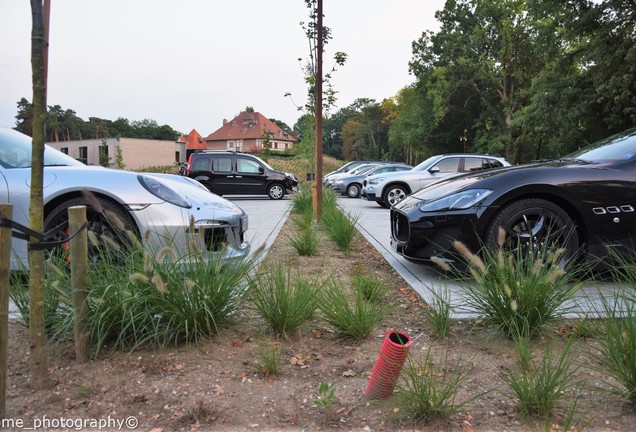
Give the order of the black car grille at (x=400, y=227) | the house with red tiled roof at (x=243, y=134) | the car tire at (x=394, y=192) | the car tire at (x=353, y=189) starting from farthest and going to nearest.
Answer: the house with red tiled roof at (x=243, y=134) < the car tire at (x=353, y=189) < the car tire at (x=394, y=192) < the black car grille at (x=400, y=227)

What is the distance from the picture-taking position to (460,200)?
4219 millimetres

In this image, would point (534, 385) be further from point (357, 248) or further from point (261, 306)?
point (357, 248)

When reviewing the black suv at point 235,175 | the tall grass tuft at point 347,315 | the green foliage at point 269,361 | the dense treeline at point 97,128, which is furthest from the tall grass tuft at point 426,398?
the dense treeline at point 97,128

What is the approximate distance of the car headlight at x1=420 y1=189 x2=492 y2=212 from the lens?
4164mm

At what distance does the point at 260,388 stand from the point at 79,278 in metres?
1.10

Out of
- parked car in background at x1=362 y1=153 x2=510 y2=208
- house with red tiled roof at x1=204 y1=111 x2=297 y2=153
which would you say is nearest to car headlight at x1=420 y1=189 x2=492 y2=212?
parked car in background at x1=362 y1=153 x2=510 y2=208

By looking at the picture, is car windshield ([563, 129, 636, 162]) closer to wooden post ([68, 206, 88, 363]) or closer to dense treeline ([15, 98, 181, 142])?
wooden post ([68, 206, 88, 363])

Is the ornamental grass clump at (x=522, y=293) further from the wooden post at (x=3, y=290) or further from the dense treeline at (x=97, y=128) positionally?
the dense treeline at (x=97, y=128)

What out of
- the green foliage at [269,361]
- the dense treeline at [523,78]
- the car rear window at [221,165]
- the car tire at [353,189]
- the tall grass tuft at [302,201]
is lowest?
the green foliage at [269,361]

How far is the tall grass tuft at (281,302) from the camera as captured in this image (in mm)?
2979

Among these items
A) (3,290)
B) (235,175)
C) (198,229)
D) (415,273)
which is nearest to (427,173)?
(235,175)

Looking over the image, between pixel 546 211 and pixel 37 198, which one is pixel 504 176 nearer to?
pixel 546 211

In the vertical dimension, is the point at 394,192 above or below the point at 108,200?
above

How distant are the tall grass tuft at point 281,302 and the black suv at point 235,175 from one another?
14307 millimetres
